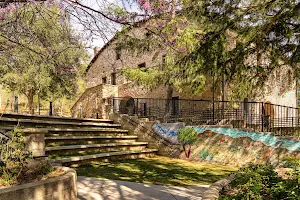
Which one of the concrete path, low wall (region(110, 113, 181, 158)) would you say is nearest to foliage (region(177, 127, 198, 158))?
low wall (region(110, 113, 181, 158))

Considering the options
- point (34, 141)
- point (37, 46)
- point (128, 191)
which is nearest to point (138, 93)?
point (37, 46)

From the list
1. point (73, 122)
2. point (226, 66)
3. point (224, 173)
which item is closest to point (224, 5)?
point (226, 66)

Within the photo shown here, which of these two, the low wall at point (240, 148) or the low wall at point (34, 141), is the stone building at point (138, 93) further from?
the low wall at point (34, 141)

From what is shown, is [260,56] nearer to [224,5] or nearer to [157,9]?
[224,5]

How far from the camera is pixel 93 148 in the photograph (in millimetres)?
6770

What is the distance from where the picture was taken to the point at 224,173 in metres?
5.89

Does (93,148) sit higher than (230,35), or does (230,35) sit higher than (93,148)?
(230,35)

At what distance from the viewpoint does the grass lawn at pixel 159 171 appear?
4.96m

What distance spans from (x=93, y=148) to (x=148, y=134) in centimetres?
228

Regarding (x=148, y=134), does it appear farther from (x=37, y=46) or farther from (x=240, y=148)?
(x=37, y=46)

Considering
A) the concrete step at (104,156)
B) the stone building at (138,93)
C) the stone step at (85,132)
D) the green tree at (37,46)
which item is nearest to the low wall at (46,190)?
the concrete step at (104,156)

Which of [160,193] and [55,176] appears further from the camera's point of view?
[160,193]

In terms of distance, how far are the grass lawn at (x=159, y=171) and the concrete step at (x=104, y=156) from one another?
0.65ft

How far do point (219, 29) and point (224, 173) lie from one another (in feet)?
11.7
